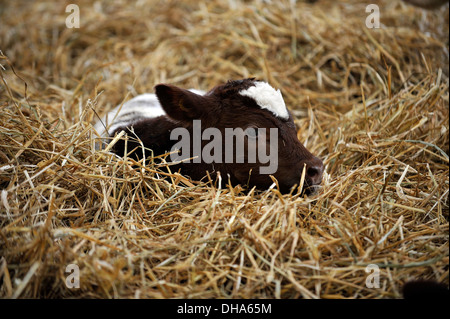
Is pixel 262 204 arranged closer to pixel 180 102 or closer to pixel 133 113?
pixel 180 102

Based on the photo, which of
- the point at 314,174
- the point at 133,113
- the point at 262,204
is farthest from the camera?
the point at 133,113

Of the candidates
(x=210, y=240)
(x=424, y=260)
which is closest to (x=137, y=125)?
(x=210, y=240)

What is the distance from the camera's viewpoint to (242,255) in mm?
2334

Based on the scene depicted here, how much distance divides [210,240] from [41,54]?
4.53m

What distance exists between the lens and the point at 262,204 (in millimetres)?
2783

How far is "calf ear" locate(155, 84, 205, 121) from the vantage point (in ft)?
9.52

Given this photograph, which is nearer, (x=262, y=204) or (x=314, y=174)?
(x=262, y=204)

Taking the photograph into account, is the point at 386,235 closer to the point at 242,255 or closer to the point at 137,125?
→ the point at 242,255

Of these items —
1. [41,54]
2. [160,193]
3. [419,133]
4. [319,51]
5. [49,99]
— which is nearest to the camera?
[160,193]

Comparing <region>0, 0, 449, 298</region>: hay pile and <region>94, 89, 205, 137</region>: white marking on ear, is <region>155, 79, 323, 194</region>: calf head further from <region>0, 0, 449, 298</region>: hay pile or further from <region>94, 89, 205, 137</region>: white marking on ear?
<region>94, 89, 205, 137</region>: white marking on ear

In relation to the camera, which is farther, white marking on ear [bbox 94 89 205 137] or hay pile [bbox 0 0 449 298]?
white marking on ear [bbox 94 89 205 137]

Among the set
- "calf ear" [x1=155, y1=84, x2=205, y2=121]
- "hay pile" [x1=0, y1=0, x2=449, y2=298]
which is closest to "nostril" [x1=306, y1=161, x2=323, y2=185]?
"hay pile" [x1=0, y1=0, x2=449, y2=298]

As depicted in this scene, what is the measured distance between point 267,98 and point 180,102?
63 centimetres

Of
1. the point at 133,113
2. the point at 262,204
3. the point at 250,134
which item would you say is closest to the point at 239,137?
the point at 250,134
